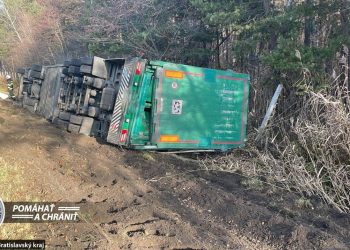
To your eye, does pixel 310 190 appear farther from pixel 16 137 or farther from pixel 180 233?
pixel 16 137

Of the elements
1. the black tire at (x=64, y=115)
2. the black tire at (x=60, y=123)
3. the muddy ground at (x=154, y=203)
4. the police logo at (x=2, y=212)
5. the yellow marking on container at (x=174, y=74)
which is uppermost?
the yellow marking on container at (x=174, y=74)

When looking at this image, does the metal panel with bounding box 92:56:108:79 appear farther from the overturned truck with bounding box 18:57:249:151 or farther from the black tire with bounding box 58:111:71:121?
the black tire with bounding box 58:111:71:121

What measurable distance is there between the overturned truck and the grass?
8.17 ft

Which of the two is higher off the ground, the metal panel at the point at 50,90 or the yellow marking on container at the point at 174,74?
the yellow marking on container at the point at 174,74

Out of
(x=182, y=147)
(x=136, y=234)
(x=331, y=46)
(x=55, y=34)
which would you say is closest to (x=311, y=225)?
(x=136, y=234)

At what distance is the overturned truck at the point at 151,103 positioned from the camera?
7.24 metres

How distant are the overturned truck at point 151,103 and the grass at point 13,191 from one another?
8.17 feet

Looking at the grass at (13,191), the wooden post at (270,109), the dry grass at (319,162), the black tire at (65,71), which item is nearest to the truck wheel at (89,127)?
the black tire at (65,71)

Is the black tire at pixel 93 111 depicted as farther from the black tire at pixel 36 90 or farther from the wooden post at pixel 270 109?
the wooden post at pixel 270 109

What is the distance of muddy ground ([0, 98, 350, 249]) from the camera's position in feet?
12.9


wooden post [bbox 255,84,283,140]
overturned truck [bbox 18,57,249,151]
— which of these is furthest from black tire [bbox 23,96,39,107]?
wooden post [bbox 255,84,283,140]

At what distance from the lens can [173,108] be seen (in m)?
7.50

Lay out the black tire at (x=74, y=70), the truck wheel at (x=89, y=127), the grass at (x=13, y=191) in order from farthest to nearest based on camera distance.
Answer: the black tire at (x=74, y=70) → the truck wheel at (x=89, y=127) → the grass at (x=13, y=191)

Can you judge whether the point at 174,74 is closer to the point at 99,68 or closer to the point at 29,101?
the point at 99,68
